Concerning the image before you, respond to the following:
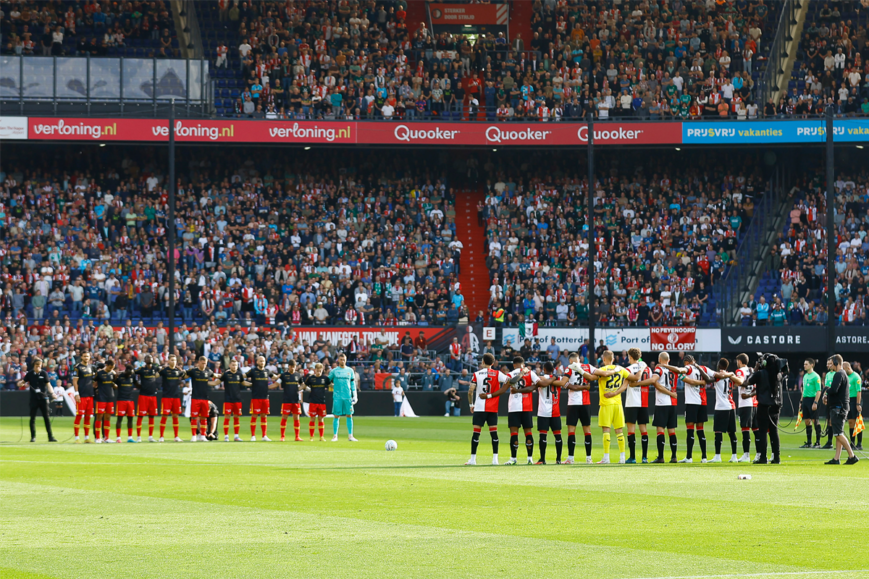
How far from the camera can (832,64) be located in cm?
4934

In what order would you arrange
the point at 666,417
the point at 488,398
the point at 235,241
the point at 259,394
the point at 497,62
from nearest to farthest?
the point at 488,398 < the point at 666,417 < the point at 259,394 < the point at 235,241 < the point at 497,62

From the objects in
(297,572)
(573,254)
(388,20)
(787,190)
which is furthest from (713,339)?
(297,572)

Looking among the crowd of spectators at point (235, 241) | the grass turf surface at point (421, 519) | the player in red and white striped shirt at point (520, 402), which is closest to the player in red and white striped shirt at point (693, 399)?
the grass turf surface at point (421, 519)

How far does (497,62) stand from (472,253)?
29.1 feet

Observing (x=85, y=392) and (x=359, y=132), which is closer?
(x=85, y=392)

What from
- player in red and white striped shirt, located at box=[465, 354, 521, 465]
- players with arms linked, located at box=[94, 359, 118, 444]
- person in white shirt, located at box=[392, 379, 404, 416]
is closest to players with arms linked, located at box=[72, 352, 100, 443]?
players with arms linked, located at box=[94, 359, 118, 444]

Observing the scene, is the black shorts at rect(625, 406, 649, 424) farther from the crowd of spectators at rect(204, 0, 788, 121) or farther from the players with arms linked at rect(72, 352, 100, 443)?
the crowd of spectators at rect(204, 0, 788, 121)

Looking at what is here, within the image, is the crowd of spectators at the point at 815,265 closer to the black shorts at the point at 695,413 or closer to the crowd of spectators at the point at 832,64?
the crowd of spectators at the point at 832,64

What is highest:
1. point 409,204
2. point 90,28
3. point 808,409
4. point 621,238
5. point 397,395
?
point 90,28

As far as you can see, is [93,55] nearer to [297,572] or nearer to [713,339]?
[713,339]

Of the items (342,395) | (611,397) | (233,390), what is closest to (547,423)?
(611,397)

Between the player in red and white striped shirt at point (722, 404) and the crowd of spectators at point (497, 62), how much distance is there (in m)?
27.8

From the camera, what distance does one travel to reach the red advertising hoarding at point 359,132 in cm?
4631

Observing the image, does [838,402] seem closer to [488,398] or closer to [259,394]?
[488,398]
